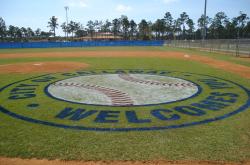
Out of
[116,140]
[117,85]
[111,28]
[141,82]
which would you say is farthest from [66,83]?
[111,28]

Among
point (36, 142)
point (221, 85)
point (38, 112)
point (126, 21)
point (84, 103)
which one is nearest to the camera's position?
point (36, 142)

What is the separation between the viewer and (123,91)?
8930mm

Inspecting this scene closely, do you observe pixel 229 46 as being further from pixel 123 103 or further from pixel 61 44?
pixel 61 44

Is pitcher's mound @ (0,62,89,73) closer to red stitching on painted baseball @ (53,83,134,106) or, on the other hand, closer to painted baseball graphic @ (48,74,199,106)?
painted baseball graphic @ (48,74,199,106)

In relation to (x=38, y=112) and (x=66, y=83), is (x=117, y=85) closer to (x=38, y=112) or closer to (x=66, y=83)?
(x=66, y=83)

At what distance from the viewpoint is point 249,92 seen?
8633 mm

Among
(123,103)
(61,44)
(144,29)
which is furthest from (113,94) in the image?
(144,29)

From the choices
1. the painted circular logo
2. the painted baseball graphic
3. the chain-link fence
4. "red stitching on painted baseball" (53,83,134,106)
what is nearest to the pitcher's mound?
the painted circular logo

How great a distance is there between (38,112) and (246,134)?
4898 mm

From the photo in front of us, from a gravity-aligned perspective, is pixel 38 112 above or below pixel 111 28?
below

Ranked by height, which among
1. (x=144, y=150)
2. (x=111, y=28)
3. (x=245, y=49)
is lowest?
(x=144, y=150)

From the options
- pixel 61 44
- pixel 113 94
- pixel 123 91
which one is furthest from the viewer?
pixel 61 44

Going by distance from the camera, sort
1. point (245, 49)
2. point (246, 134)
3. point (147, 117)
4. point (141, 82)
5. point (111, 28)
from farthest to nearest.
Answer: point (111, 28) → point (245, 49) → point (141, 82) → point (147, 117) → point (246, 134)

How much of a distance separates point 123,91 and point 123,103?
1652 mm
